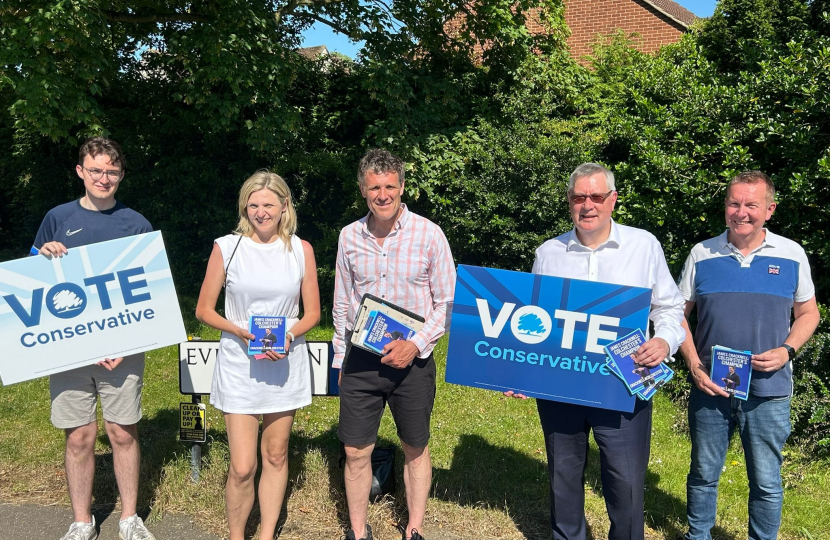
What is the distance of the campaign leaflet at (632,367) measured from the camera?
3195mm

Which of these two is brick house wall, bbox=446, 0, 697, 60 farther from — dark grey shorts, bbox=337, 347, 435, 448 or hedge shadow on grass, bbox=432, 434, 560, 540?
dark grey shorts, bbox=337, 347, 435, 448

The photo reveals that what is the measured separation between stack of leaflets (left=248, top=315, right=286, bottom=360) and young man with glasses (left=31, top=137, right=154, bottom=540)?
0.91 metres

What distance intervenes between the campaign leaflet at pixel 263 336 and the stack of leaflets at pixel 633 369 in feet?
5.67

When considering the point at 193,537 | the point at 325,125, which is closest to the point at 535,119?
the point at 325,125

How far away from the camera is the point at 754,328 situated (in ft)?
11.0

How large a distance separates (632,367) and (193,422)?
2974 millimetres

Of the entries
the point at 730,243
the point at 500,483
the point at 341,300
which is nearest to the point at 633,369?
the point at 730,243

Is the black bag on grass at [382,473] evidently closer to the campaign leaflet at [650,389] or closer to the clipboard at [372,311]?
the clipboard at [372,311]

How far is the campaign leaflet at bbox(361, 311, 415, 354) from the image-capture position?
11.2ft

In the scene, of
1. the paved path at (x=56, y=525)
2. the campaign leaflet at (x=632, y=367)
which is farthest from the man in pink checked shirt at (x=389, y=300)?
the paved path at (x=56, y=525)

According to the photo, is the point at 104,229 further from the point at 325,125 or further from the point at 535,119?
the point at 325,125

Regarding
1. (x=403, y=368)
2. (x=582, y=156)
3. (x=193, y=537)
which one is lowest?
(x=193, y=537)

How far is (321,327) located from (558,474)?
652 centimetres

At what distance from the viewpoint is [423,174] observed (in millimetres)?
10000
